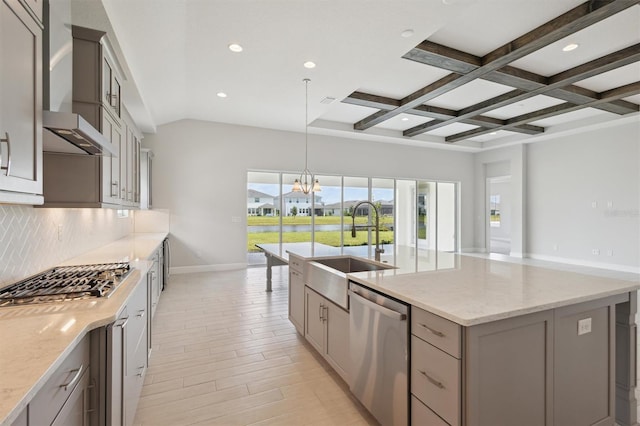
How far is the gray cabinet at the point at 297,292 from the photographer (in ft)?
9.69

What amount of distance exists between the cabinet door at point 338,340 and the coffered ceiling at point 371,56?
264 cm

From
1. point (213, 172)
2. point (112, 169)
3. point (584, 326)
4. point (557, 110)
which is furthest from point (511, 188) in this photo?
point (112, 169)

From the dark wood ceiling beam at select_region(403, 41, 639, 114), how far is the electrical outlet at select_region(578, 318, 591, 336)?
3.19 meters

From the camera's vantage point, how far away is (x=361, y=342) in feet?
6.30

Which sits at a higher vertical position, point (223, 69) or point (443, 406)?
point (223, 69)

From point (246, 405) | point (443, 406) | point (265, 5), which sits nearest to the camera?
point (443, 406)

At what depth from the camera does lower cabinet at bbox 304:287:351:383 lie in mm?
2191

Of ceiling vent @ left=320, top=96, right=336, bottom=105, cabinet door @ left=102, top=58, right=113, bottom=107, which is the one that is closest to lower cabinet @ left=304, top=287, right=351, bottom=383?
cabinet door @ left=102, top=58, right=113, bottom=107

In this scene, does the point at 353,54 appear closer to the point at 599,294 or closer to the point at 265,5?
the point at 265,5

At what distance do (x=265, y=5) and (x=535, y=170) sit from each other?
326 inches

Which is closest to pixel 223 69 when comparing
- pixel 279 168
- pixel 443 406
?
pixel 279 168

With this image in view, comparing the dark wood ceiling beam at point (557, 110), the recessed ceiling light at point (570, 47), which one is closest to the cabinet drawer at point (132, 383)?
the recessed ceiling light at point (570, 47)

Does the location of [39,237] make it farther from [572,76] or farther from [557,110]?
[557,110]

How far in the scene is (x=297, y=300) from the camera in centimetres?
308
